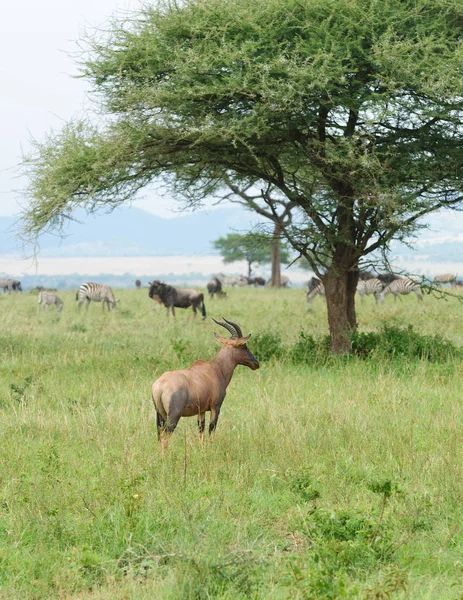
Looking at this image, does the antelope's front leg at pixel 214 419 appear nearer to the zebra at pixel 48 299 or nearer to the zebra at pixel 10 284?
the zebra at pixel 48 299

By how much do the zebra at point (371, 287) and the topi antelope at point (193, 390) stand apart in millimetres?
24563

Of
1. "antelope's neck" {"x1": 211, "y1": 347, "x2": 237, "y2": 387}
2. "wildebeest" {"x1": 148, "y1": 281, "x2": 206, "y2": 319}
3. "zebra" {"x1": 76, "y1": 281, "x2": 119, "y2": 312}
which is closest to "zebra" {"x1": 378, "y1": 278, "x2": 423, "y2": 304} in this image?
"wildebeest" {"x1": 148, "y1": 281, "x2": 206, "y2": 319}

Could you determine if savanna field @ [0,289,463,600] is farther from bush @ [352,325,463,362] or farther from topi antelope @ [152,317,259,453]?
bush @ [352,325,463,362]

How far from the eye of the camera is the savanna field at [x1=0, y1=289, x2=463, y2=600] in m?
5.26

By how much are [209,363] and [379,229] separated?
8.28 metres

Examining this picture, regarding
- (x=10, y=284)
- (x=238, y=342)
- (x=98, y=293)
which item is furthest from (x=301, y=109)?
(x=10, y=284)

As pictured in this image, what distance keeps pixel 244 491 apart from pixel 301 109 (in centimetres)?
915

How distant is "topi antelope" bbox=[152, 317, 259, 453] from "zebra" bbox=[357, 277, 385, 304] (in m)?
24.6

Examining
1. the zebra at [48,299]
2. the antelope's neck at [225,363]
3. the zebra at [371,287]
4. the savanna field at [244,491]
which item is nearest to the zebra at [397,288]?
the zebra at [371,287]

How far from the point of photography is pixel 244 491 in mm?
6824

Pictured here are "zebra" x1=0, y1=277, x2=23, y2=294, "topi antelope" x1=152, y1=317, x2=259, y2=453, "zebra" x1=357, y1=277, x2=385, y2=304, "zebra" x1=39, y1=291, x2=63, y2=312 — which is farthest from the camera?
"zebra" x1=0, y1=277, x2=23, y2=294

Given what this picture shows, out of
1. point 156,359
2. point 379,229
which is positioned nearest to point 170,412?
point 156,359

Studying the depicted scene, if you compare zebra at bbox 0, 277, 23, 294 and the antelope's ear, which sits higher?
the antelope's ear

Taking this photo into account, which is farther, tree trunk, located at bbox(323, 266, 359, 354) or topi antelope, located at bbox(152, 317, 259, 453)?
tree trunk, located at bbox(323, 266, 359, 354)
